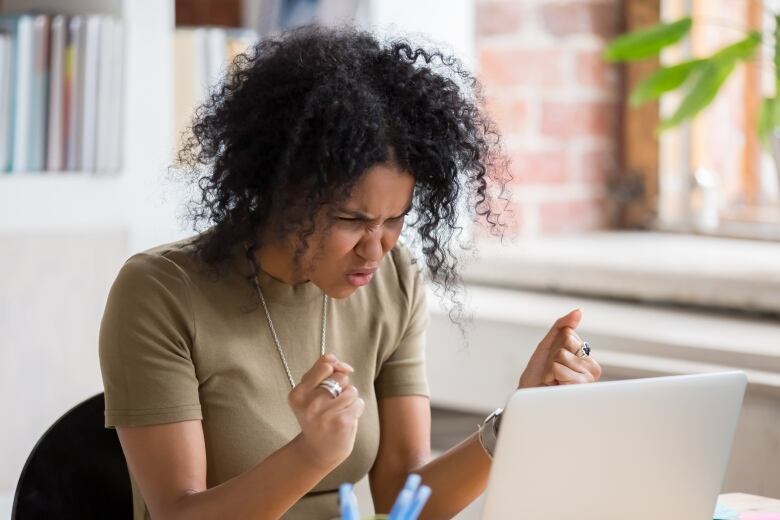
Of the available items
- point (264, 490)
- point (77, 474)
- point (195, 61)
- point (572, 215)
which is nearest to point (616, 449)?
point (264, 490)

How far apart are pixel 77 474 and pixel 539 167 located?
1609 millimetres

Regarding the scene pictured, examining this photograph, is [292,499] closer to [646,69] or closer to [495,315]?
[495,315]

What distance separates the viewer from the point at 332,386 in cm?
127

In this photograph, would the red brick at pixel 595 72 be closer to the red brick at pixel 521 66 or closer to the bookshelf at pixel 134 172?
the red brick at pixel 521 66

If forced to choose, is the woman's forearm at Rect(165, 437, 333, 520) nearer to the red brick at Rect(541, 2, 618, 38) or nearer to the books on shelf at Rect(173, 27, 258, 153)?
the books on shelf at Rect(173, 27, 258, 153)

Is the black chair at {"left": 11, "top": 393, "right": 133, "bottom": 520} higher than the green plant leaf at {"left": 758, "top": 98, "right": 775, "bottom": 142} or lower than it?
lower

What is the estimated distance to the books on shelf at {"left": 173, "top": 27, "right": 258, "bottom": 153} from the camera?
8.16ft

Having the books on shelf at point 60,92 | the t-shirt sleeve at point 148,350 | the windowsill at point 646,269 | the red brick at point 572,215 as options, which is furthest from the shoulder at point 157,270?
the red brick at point 572,215

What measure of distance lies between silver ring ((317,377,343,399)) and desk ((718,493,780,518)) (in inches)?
21.4

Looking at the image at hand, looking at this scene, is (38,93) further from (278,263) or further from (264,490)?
(264,490)

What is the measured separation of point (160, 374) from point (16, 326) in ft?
3.19

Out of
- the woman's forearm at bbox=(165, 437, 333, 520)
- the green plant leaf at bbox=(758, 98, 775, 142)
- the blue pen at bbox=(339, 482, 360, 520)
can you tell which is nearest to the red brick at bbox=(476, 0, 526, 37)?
the green plant leaf at bbox=(758, 98, 775, 142)

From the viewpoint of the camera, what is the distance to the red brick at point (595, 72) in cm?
289

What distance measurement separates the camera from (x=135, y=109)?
2381mm
